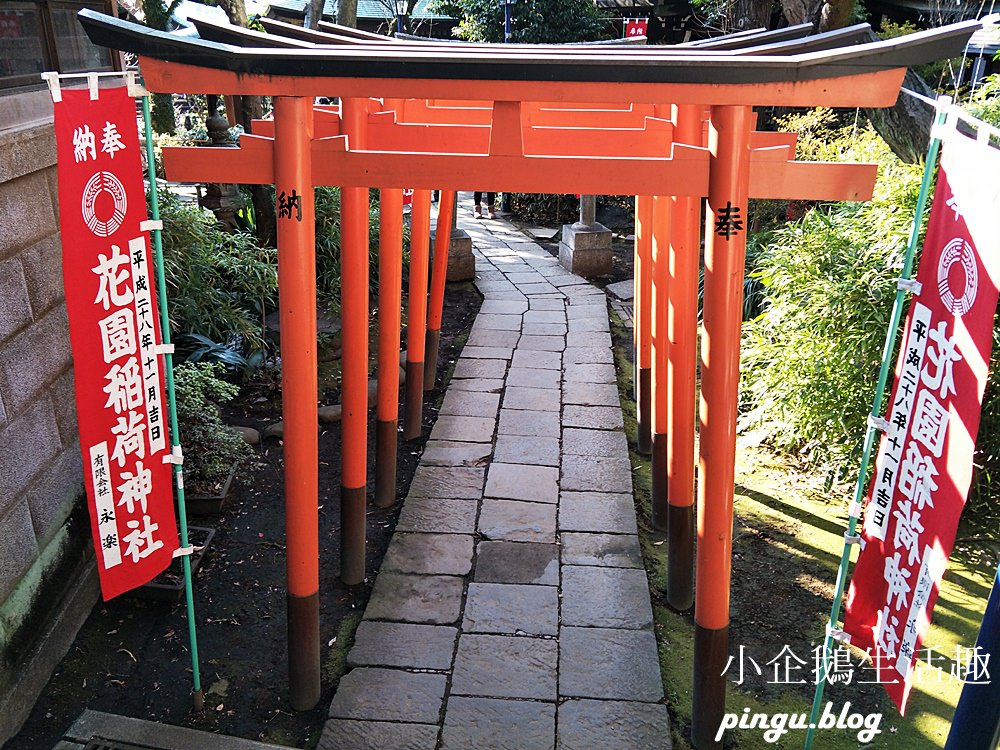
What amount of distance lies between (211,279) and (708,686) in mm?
5181

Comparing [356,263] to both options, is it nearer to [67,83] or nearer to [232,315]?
[67,83]

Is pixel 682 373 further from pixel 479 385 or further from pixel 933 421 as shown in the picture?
pixel 479 385

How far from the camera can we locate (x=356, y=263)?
4.07m

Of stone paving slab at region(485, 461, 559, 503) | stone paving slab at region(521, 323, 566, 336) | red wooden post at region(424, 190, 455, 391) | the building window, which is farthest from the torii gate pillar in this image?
the building window

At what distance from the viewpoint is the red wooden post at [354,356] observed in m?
3.90

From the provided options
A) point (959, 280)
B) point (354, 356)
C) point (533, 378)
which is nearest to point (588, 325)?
point (533, 378)

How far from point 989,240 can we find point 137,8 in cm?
1130

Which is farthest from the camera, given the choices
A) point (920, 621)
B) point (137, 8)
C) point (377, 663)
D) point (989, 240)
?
point (137, 8)

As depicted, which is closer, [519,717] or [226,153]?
[226,153]

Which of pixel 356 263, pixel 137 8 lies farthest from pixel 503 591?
pixel 137 8

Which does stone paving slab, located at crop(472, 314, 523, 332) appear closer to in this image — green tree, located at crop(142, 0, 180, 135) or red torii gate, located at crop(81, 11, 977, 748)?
green tree, located at crop(142, 0, 180, 135)

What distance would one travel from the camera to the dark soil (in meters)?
3.60

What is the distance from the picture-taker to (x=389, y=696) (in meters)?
3.68

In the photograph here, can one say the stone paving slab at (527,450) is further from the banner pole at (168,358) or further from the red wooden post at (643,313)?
the banner pole at (168,358)
